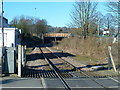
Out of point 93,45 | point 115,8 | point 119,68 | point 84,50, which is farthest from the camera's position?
point 84,50

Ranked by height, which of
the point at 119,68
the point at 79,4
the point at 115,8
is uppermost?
the point at 79,4

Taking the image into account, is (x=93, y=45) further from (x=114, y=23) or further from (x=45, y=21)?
(x=45, y=21)

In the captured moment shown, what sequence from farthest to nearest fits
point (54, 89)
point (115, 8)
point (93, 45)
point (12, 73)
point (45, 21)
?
point (45, 21), point (93, 45), point (115, 8), point (12, 73), point (54, 89)

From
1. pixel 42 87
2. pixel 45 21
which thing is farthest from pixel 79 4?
pixel 45 21

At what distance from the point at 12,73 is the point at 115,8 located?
56.8 ft

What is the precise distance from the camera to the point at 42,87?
8.59 m

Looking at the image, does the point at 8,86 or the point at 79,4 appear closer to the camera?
the point at 8,86

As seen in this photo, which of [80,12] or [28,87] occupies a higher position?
[80,12]

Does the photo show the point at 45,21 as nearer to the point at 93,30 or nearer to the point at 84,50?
the point at 93,30

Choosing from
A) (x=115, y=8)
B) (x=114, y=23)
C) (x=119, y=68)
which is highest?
(x=115, y=8)

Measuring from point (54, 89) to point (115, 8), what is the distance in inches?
764

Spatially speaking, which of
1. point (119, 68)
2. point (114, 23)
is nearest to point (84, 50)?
point (114, 23)

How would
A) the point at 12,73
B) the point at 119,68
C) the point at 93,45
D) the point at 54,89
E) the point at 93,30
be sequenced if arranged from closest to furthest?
1. the point at 54,89
2. the point at 12,73
3. the point at 119,68
4. the point at 93,45
5. the point at 93,30

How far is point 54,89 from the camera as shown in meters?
8.34
